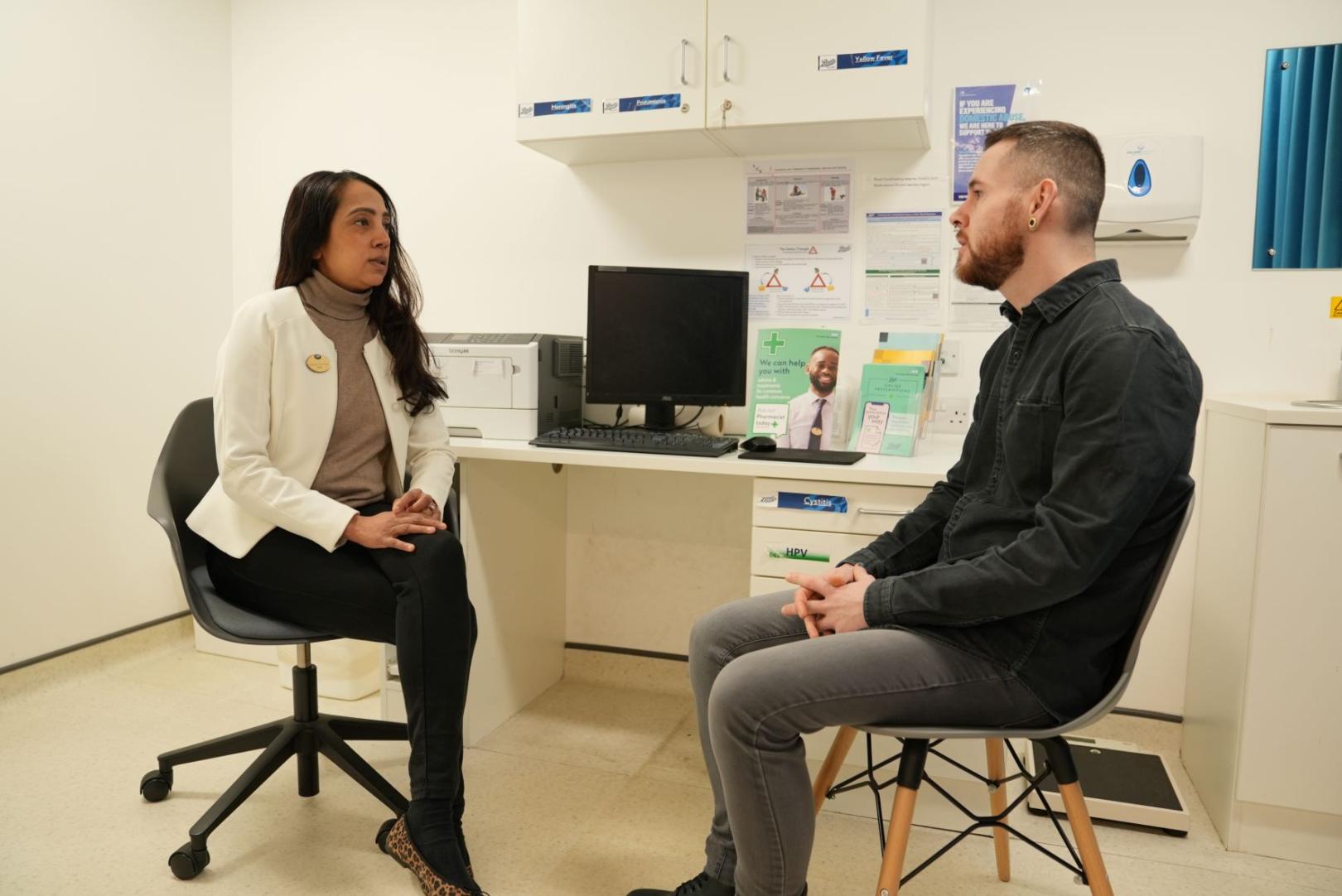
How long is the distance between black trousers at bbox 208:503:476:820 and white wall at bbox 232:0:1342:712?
1.23 metres

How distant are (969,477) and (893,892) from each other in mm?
629

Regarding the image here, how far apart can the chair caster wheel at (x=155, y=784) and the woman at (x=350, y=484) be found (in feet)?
1.65

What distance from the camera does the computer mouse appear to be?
2162mm

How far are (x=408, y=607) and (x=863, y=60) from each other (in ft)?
5.22

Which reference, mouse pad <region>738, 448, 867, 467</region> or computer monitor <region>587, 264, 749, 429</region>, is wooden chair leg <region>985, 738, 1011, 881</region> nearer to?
mouse pad <region>738, 448, 867, 467</region>

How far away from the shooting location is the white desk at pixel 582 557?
237cm

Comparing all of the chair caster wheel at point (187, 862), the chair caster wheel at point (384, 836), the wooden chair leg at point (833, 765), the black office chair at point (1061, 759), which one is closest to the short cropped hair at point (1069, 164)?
the black office chair at point (1061, 759)

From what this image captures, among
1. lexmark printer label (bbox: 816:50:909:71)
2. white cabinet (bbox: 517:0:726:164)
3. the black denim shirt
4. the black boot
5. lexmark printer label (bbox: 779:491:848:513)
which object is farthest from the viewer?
white cabinet (bbox: 517:0:726:164)

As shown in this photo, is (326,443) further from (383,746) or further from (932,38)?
(932,38)

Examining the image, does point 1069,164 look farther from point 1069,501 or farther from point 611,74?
point 611,74

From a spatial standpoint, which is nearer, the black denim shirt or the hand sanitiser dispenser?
the black denim shirt

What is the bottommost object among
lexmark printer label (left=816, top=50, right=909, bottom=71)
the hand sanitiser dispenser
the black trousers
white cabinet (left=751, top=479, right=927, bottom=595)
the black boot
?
the black boot

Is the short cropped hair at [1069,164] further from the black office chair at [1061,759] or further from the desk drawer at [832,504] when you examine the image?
the desk drawer at [832,504]

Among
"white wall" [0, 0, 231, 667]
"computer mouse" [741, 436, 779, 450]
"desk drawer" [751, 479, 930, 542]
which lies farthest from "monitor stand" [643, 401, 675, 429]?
"white wall" [0, 0, 231, 667]
